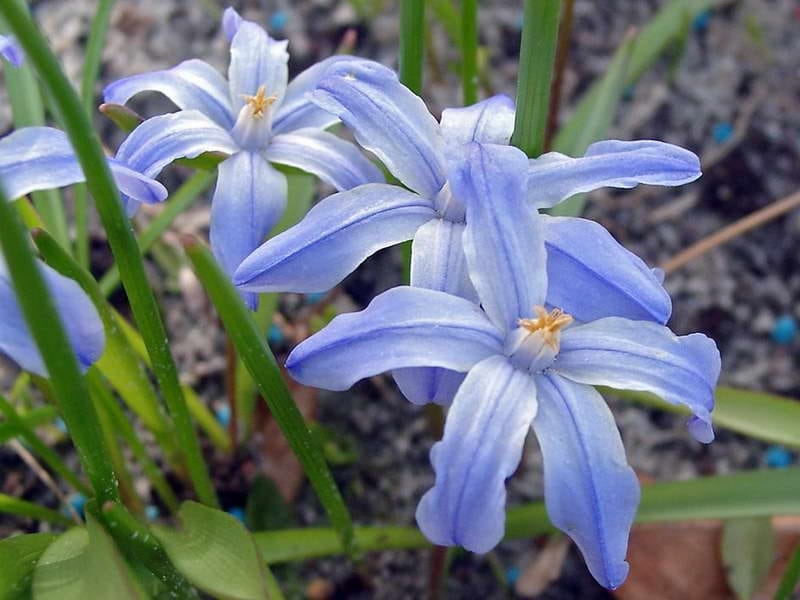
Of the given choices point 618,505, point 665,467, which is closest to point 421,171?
point 618,505

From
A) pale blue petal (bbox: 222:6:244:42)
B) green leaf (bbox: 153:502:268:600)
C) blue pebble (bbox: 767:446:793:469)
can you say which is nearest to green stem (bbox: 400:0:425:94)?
pale blue petal (bbox: 222:6:244:42)

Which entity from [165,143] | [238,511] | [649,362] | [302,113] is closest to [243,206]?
[165,143]

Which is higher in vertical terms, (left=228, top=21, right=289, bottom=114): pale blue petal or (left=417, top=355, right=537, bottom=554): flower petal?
(left=228, top=21, right=289, bottom=114): pale blue petal

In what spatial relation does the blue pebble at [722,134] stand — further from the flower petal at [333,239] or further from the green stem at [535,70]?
the flower petal at [333,239]

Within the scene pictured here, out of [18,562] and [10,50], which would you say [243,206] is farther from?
[18,562]

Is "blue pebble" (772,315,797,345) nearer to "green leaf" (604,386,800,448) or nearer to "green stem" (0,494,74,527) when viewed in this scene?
"green leaf" (604,386,800,448)

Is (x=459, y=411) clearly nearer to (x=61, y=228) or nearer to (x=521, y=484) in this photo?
(x=61, y=228)
